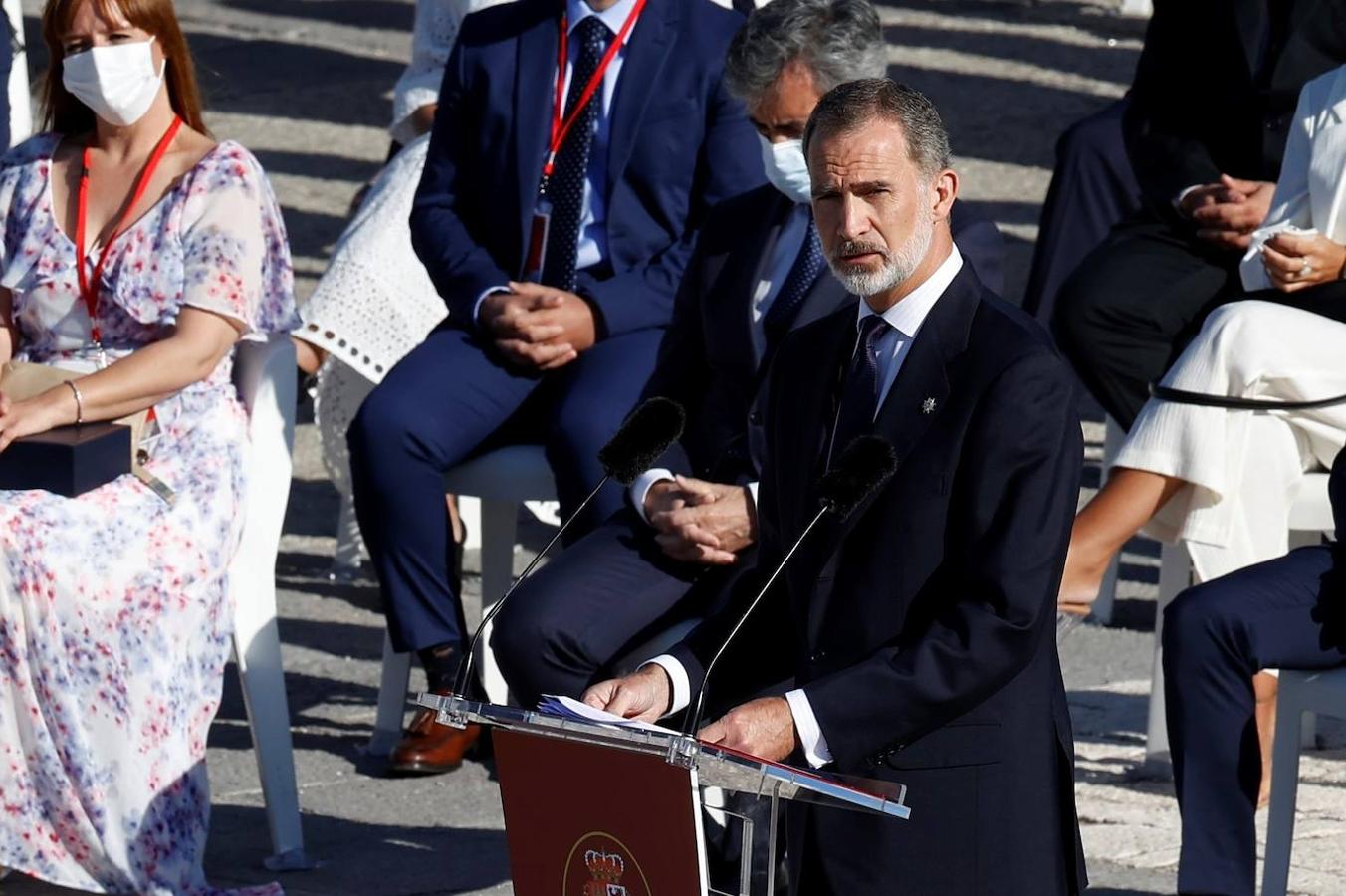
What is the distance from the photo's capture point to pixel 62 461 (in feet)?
14.1

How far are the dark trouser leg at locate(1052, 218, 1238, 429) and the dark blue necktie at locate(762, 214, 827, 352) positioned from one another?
3.31ft

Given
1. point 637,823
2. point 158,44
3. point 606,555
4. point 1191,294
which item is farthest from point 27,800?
point 1191,294

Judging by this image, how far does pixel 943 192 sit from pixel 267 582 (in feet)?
6.80

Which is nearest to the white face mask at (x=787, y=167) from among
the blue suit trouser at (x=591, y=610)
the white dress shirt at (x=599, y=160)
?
the blue suit trouser at (x=591, y=610)

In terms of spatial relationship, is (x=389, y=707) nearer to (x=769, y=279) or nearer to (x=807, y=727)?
(x=769, y=279)

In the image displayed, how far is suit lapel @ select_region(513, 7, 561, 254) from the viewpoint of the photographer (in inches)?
199

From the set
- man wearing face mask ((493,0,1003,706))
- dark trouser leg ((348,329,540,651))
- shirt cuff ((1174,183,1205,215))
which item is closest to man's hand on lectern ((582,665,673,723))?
man wearing face mask ((493,0,1003,706))

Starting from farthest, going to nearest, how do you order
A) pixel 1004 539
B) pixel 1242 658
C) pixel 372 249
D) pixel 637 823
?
pixel 372 249
pixel 1242 658
pixel 1004 539
pixel 637 823

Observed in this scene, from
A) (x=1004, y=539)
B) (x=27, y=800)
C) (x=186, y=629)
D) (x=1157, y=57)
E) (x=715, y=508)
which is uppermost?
(x=1157, y=57)

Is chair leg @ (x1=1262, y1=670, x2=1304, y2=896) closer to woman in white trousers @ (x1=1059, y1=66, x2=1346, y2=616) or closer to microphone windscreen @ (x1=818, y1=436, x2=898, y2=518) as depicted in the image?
woman in white trousers @ (x1=1059, y1=66, x2=1346, y2=616)

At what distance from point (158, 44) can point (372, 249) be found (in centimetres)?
132

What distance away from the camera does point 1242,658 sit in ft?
13.0

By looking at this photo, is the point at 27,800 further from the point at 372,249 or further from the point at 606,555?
the point at 372,249

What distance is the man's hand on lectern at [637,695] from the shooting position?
294 cm
